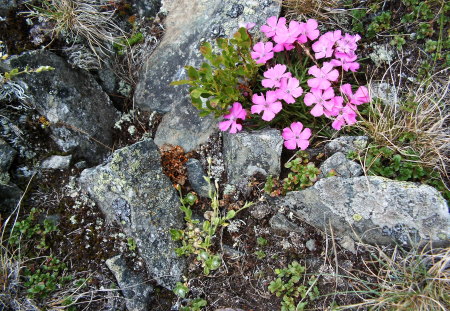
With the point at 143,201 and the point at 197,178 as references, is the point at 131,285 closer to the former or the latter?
the point at 143,201

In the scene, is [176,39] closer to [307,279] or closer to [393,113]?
[393,113]

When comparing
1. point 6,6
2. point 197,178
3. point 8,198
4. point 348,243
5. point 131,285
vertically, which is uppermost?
point 6,6

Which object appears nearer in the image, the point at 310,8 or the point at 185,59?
the point at 310,8

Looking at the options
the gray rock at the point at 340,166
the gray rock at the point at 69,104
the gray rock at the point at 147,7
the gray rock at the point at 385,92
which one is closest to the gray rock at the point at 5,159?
the gray rock at the point at 69,104

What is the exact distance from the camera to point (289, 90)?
355 cm

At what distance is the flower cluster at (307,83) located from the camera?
3.51 metres

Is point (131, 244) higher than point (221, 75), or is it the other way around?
point (221, 75)

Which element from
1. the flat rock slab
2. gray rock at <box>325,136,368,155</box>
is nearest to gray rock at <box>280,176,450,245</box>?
gray rock at <box>325,136,368,155</box>

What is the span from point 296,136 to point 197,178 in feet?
3.08

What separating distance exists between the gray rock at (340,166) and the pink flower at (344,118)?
0.29 meters

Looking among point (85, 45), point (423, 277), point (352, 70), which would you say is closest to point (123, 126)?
point (85, 45)

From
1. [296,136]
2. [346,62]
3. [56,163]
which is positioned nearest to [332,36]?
[346,62]

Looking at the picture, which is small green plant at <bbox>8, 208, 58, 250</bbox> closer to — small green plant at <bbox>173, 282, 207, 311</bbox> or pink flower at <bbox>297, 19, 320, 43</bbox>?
small green plant at <bbox>173, 282, 207, 311</bbox>

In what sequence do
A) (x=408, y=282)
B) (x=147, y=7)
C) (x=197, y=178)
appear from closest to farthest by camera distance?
(x=408, y=282) < (x=197, y=178) < (x=147, y=7)
